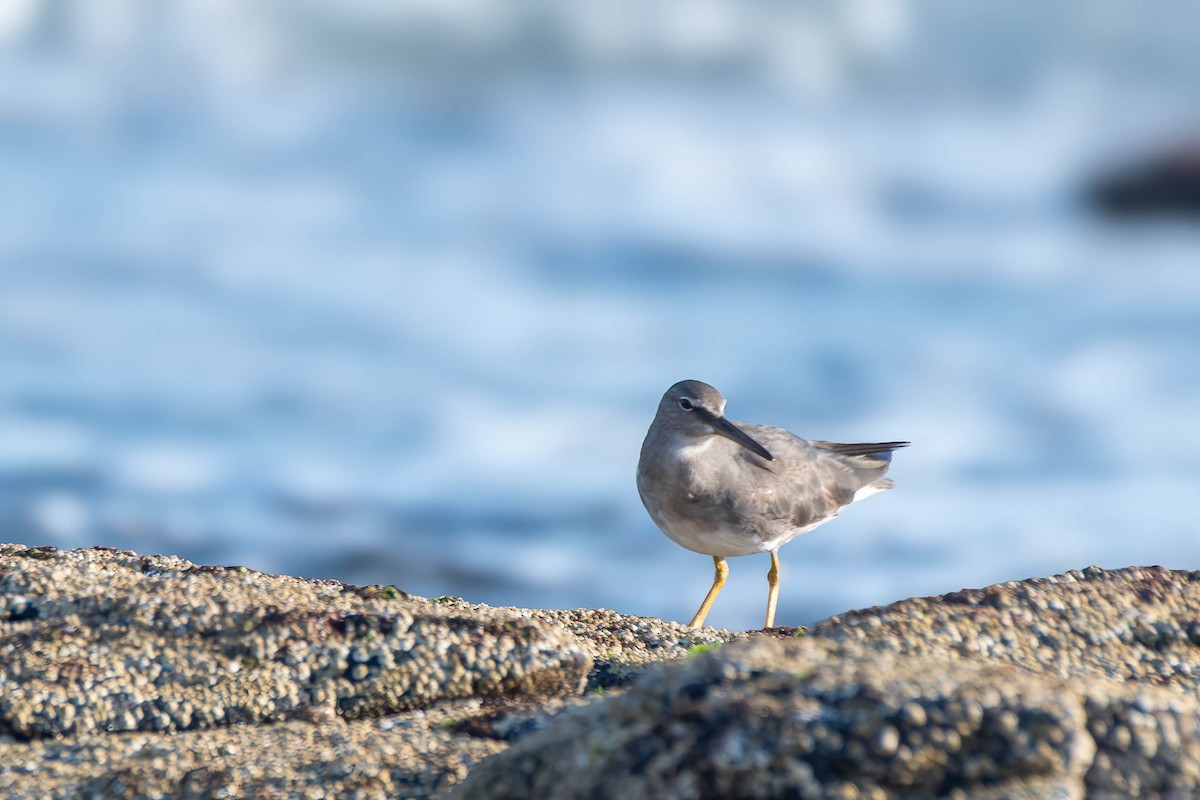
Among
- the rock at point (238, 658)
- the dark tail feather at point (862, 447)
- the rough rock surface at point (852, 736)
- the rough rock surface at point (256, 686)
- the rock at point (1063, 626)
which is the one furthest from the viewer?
the dark tail feather at point (862, 447)

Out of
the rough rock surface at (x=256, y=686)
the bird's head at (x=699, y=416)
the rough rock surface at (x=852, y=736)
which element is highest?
the bird's head at (x=699, y=416)

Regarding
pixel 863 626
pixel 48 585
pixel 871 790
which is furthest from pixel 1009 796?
pixel 48 585

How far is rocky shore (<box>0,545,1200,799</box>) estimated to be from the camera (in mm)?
3438

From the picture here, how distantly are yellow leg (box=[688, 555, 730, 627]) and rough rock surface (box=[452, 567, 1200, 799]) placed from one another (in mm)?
4599

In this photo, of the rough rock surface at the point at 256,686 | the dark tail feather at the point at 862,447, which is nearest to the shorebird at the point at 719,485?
the dark tail feather at the point at 862,447

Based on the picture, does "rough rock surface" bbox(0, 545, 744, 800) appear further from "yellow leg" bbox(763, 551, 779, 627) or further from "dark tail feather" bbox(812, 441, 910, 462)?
"dark tail feather" bbox(812, 441, 910, 462)

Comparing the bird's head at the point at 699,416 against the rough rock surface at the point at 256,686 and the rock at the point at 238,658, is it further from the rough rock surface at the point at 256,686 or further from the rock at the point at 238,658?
the rock at the point at 238,658

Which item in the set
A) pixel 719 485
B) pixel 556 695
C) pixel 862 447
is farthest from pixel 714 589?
pixel 556 695

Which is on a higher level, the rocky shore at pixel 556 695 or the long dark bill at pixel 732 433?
the long dark bill at pixel 732 433

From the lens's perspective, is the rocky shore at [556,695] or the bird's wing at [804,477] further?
the bird's wing at [804,477]

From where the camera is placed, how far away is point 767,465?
1027 cm

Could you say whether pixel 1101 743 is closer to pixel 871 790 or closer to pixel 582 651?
pixel 871 790

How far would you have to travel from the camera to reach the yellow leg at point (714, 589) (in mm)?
8750

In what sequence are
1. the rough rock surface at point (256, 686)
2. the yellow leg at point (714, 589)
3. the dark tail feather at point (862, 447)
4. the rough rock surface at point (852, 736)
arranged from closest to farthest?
the rough rock surface at point (852, 736)
the rough rock surface at point (256, 686)
the yellow leg at point (714, 589)
the dark tail feather at point (862, 447)
